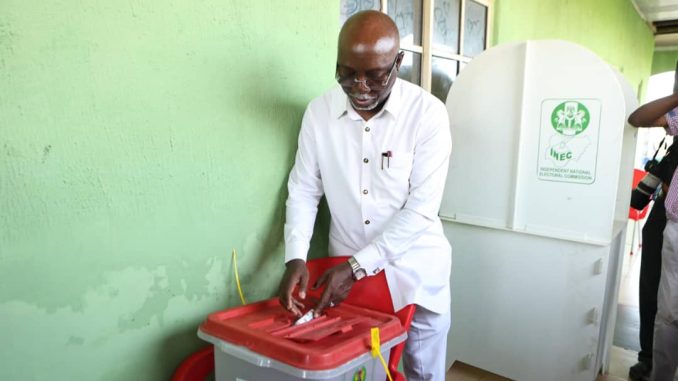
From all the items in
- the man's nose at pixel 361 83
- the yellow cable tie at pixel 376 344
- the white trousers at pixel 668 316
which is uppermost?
the man's nose at pixel 361 83

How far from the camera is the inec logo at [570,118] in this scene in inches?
75.4

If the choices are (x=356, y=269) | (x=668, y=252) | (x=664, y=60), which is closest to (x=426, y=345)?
(x=356, y=269)

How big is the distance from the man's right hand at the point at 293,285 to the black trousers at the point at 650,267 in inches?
70.0

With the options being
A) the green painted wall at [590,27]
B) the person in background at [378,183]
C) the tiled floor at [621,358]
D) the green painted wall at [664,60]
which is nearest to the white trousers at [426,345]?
the person in background at [378,183]

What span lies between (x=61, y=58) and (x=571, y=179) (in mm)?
1849

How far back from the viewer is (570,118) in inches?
76.5

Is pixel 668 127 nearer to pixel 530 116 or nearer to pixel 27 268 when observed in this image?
pixel 530 116

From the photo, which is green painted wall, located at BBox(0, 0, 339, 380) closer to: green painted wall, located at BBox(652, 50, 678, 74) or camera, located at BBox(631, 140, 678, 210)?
camera, located at BBox(631, 140, 678, 210)

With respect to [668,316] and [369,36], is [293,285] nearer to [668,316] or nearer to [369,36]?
[369,36]

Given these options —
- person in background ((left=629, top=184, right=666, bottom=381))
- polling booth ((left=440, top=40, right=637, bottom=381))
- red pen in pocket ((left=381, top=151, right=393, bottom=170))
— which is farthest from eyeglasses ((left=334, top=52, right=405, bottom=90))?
person in background ((left=629, top=184, right=666, bottom=381))

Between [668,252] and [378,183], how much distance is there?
4.52 feet

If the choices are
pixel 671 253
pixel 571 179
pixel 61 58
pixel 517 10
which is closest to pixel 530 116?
pixel 571 179

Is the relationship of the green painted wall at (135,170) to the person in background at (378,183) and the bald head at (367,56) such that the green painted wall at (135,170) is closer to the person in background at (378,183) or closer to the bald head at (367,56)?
the person in background at (378,183)

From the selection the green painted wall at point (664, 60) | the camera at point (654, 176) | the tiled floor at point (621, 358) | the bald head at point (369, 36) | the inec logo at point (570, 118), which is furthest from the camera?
the green painted wall at point (664, 60)
